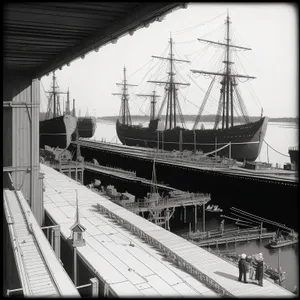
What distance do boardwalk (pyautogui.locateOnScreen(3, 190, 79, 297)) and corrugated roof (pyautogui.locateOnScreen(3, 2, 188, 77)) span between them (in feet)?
13.2

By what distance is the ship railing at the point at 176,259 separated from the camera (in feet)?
27.7

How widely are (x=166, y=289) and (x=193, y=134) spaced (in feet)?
126

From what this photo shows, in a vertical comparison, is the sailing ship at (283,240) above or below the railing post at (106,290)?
below

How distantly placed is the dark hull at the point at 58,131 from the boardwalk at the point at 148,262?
106ft

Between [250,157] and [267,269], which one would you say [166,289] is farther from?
[250,157]

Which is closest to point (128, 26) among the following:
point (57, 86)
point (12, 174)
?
point (12, 174)

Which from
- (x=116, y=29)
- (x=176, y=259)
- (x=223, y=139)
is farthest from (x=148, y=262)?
(x=223, y=139)

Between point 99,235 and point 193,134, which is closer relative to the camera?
point 99,235

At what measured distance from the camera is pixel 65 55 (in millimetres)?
8484

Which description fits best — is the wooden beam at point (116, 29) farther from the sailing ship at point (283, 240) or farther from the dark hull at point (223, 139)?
the dark hull at point (223, 139)

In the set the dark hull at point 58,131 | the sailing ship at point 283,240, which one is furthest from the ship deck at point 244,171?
the dark hull at point 58,131

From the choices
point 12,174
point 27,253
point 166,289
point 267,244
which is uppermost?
point 12,174

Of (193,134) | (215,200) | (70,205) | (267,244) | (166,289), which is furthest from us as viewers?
(193,134)

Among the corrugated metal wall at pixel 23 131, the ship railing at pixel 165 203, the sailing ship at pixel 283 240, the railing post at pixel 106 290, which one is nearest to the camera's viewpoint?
the railing post at pixel 106 290
